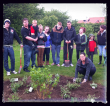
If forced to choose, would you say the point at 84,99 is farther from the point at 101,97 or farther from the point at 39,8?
the point at 39,8

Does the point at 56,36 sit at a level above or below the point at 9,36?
above

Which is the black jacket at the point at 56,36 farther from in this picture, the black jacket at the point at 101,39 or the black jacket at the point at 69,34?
the black jacket at the point at 101,39

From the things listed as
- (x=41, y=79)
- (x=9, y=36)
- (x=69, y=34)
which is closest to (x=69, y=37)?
(x=69, y=34)

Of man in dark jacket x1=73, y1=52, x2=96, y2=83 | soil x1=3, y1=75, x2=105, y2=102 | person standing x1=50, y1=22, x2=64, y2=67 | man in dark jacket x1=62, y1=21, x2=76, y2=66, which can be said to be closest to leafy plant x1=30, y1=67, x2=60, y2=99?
soil x1=3, y1=75, x2=105, y2=102

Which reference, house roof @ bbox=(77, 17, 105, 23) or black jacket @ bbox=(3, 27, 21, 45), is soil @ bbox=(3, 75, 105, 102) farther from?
house roof @ bbox=(77, 17, 105, 23)

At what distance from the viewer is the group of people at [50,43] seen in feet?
15.1

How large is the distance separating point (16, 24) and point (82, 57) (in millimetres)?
2422

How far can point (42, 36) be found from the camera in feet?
18.3

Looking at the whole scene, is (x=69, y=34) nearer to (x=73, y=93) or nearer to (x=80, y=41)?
(x=80, y=41)

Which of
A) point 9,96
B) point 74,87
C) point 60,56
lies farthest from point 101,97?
point 60,56

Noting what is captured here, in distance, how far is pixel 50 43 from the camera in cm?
613

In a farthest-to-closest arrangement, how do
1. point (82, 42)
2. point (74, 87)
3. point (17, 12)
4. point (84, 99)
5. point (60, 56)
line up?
point (60, 56) < point (82, 42) < point (17, 12) < point (74, 87) < point (84, 99)

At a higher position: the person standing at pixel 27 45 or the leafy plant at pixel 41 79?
the person standing at pixel 27 45

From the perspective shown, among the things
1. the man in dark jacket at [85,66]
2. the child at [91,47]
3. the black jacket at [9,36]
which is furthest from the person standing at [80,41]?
the black jacket at [9,36]
